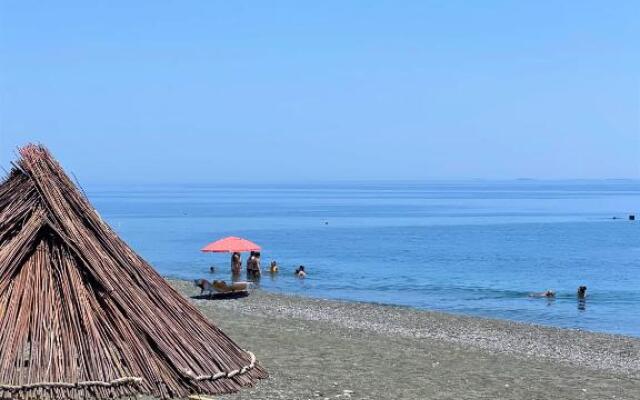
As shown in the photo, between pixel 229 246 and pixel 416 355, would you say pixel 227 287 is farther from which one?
pixel 416 355

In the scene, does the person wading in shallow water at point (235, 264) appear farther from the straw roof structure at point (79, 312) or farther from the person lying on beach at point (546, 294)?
the straw roof structure at point (79, 312)

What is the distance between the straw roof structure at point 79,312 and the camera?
8711mm

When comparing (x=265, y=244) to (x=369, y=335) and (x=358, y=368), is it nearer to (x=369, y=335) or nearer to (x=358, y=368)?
(x=369, y=335)

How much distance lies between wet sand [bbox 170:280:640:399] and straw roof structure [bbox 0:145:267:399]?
2.90 ft

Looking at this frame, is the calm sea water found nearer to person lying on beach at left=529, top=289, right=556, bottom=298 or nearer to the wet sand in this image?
person lying on beach at left=529, top=289, right=556, bottom=298

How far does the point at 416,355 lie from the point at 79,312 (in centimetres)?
803

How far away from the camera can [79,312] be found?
894 centimetres

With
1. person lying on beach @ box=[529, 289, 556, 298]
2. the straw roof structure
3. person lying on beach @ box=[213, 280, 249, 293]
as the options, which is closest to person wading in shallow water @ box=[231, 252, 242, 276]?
person lying on beach @ box=[213, 280, 249, 293]

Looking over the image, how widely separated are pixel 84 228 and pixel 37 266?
69 centimetres


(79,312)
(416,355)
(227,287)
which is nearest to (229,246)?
(227,287)

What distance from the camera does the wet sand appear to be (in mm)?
12195

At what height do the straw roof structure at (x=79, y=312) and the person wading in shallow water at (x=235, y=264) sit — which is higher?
the straw roof structure at (x=79, y=312)

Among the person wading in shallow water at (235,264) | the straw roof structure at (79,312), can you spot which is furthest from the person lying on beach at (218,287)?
the straw roof structure at (79,312)

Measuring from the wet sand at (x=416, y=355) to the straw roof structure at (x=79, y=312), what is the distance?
0.88 meters
